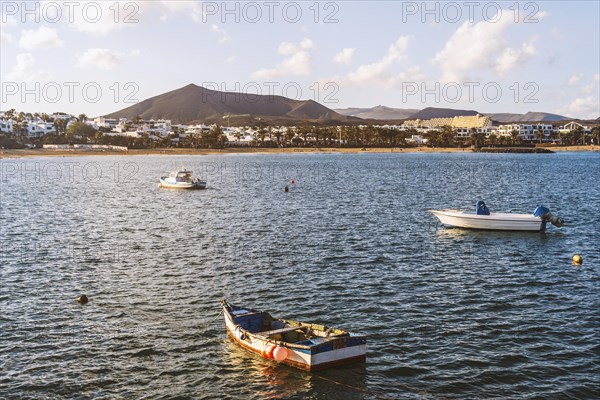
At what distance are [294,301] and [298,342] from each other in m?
8.95

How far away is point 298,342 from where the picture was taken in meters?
26.3

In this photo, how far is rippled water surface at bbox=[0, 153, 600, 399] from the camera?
81.7 ft

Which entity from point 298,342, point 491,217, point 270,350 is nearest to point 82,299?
point 270,350

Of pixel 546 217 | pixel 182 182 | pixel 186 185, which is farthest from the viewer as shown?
pixel 182 182

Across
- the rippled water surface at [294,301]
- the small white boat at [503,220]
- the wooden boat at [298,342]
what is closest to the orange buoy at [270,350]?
the wooden boat at [298,342]

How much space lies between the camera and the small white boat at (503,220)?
57719 mm

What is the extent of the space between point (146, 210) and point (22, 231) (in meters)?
19.6

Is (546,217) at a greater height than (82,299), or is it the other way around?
(546,217)

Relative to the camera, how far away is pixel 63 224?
66.9m

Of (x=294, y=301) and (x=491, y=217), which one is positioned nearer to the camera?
(x=294, y=301)

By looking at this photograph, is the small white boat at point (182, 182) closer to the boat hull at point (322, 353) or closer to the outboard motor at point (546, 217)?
the outboard motor at point (546, 217)

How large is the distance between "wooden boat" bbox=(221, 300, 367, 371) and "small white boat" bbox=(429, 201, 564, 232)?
3570 cm

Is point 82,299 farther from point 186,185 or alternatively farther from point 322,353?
point 186,185

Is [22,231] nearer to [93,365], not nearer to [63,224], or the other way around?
[63,224]
